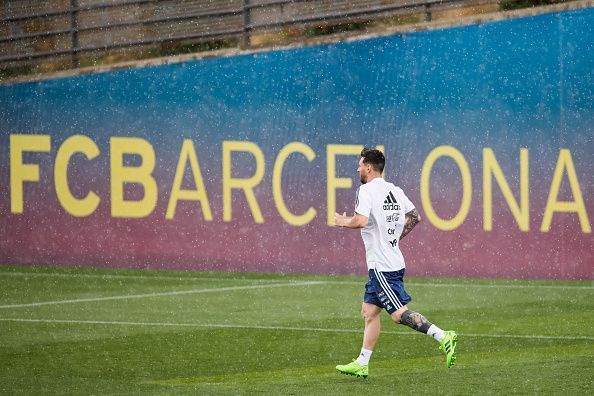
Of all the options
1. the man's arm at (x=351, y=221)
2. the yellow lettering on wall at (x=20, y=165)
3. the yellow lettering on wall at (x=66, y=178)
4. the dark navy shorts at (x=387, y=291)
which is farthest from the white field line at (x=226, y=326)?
the yellow lettering on wall at (x=20, y=165)

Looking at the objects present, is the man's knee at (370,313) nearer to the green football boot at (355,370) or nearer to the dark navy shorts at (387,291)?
the dark navy shorts at (387,291)

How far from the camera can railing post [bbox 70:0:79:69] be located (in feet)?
79.4

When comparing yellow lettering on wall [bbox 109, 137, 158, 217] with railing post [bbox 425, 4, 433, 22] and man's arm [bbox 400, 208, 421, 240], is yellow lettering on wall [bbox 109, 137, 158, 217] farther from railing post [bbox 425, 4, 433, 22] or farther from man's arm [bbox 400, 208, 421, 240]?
man's arm [bbox 400, 208, 421, 240]

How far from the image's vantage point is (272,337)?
45.8ft

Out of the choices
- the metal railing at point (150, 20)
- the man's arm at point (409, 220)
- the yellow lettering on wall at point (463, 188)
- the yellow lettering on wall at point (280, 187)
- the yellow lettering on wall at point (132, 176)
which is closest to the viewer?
the man's arm at point (409, 220)

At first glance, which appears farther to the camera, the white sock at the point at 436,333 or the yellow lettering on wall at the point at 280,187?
the yellow lettering on wall at the point at 280,187

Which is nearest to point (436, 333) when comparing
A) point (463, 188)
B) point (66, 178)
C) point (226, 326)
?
point (226, 326)

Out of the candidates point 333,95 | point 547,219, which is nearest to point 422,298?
point 547,219

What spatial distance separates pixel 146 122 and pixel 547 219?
23.2 feet

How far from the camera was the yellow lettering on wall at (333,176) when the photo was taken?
71.3 feet

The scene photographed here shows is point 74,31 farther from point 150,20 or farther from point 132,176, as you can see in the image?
point 132,176

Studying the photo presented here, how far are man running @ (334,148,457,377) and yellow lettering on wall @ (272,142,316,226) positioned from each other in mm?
11215

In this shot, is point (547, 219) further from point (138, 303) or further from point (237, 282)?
point (138, 303)

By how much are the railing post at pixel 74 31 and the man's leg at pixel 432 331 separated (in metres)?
14.7
